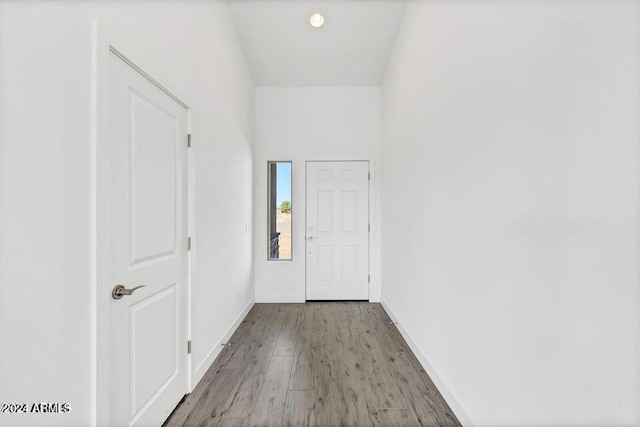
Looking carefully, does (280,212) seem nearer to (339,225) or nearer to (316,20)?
(339,225)

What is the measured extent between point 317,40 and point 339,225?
7.54 ft

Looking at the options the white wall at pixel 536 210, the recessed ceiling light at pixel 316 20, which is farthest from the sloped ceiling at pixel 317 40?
the white wall at pixel 536 210

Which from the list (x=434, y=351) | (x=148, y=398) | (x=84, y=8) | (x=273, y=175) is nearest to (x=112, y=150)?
(x=84, y=8)

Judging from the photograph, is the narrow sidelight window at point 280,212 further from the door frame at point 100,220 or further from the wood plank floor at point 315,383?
the door frame at point 100,220

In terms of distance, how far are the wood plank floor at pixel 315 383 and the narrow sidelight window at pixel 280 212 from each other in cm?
118

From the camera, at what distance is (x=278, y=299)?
4.08m

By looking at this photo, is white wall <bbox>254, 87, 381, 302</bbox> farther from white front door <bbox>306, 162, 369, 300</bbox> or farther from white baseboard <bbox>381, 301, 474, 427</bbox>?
white baseboard <bbox>381, 301, 474, 427</bbox>

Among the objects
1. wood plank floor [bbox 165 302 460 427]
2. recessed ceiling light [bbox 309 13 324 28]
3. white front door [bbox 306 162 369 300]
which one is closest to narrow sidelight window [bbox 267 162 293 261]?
white front door [bbox 306 162 369 300]

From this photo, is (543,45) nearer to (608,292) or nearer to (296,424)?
(608,292)

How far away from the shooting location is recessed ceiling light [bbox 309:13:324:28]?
289 cm

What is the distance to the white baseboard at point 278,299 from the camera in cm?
407

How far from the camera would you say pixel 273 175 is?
418cm

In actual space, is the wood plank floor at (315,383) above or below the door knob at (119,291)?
below

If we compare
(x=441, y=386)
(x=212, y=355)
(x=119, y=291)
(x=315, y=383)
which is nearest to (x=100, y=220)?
(x=119, y=291)
